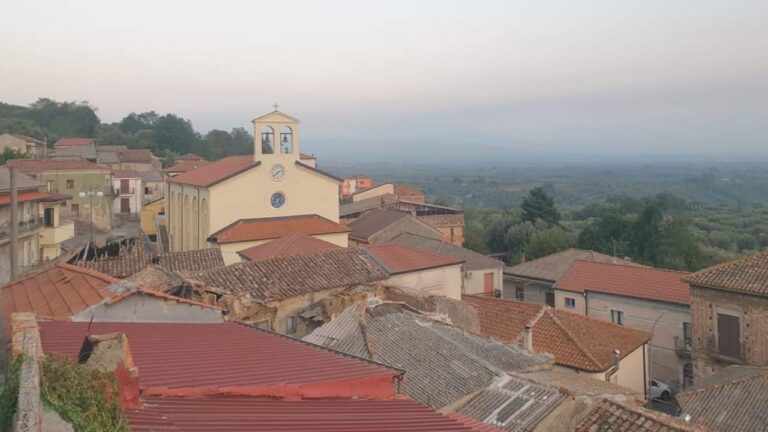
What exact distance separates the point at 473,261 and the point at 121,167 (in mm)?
50526

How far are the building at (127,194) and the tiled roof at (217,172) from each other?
1019 inches

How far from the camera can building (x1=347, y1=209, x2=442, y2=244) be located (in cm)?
3906

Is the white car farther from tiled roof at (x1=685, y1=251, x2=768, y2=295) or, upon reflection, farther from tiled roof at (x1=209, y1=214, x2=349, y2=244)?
tiled roof at (x1=209, y1=214, x2=349, y2=244)

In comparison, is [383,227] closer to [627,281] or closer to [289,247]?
[627,281]

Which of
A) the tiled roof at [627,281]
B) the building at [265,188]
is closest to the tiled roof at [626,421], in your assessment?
the tiled roof at [627,281]

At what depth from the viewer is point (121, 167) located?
72000 mm

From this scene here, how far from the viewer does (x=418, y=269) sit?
60.4 ft

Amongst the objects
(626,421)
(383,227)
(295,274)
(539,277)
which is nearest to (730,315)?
(626,421)

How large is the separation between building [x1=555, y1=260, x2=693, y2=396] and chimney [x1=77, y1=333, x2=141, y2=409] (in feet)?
81.4

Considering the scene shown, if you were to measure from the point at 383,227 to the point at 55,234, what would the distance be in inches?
736

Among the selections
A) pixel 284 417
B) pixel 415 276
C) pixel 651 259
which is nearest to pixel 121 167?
Result: pixel 651 259

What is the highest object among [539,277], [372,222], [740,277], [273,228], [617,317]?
[372,222]

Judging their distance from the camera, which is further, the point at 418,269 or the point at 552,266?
the point at 552,266

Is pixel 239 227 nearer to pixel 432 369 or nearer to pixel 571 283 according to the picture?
pixel 571 283
